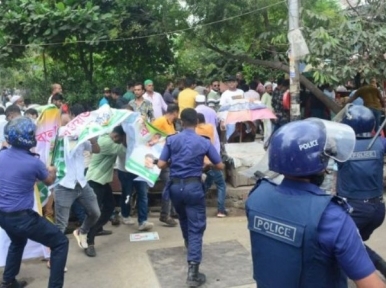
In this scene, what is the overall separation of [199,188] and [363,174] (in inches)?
58.3

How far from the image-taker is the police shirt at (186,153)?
15.1 ft

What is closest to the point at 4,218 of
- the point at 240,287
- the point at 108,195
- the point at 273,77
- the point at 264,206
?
the point at 108,195

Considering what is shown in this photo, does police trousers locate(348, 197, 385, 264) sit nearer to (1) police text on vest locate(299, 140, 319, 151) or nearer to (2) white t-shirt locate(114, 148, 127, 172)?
(1) police text on vest locate(299, 140, 319, 151)

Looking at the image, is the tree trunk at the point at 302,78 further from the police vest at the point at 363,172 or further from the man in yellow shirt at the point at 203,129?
the police vest at the point at 363,172

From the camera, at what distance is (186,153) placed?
4602mm

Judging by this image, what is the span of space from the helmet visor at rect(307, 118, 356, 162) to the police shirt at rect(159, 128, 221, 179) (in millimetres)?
2200

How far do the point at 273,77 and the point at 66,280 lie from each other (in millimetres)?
12690

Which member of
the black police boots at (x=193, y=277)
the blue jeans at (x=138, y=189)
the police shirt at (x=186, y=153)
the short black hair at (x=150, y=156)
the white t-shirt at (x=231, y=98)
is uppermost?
→ the white t-shirt at (x=231, y=98)

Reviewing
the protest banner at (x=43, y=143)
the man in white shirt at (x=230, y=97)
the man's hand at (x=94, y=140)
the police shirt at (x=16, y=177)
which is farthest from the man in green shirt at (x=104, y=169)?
the man in white shirt at (x=230, y=97)

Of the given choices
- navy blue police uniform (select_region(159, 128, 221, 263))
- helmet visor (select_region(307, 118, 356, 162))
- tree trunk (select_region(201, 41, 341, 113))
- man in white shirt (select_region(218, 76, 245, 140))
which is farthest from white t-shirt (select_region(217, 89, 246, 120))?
helmet visor (select_region(307, 118, 356, 162))

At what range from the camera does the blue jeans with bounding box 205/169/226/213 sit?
6574mm

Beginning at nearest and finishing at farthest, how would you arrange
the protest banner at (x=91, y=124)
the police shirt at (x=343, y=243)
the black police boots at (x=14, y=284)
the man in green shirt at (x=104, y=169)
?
the police shirt at (x=343, y=243), the black police boots at (x=14, y=284), the protest banner at (x=91, y=124), the man in green shirt at (x=104, y=169)

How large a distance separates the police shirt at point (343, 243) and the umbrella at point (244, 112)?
6032 millimetres

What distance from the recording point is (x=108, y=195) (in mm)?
5656
